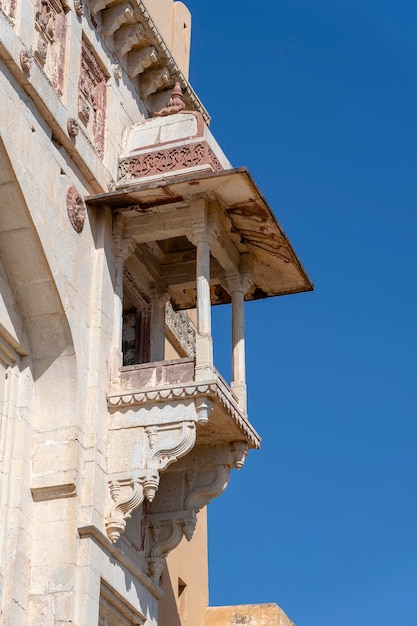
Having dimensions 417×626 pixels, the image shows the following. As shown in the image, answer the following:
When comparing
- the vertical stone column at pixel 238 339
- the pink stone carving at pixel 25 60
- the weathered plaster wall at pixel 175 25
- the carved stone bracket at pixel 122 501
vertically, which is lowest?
the carved stone bracket at pixel 122 501

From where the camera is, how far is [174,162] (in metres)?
14.1

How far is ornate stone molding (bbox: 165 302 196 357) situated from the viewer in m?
17.0

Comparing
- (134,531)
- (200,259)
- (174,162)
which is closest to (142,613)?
(134,531)

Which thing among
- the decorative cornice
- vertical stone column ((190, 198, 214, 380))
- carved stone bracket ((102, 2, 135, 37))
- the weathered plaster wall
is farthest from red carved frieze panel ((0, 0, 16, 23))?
the weathered plaster wall

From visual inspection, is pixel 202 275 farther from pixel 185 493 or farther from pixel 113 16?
pixel 113 16

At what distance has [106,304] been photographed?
1370 cm

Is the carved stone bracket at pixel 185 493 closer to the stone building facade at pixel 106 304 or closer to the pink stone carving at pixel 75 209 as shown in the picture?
the stone building facade at pixel 106 304

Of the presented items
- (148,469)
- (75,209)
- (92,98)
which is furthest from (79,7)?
(148,469)

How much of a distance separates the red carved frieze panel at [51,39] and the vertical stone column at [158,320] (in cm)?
260

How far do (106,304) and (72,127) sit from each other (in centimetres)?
168

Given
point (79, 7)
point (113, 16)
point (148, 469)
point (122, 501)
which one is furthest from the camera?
point (113, 16)

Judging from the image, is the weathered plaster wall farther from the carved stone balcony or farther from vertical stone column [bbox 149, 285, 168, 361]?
the carved stone balcony

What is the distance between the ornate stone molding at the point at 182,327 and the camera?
669 inches

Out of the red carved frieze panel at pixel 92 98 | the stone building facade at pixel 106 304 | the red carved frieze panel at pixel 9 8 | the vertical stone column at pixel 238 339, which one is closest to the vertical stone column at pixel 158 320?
the stone building facade at pixel 106 304
